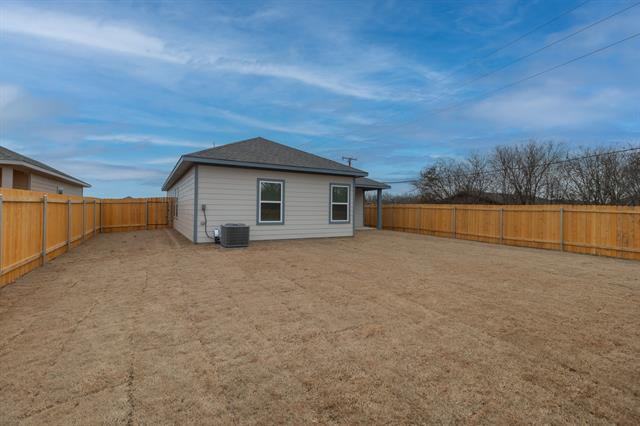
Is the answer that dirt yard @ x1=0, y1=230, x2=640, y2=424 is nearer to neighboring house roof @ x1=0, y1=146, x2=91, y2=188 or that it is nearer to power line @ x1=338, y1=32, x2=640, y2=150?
neighboring house roof @ x1=0, y1=146, x2=91, y2=188

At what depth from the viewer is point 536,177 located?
20047mm

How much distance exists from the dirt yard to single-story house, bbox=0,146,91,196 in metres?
6.73

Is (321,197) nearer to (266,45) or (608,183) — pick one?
(266,45)

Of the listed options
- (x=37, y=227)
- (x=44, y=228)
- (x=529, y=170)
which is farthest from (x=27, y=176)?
(x=529, y=170)

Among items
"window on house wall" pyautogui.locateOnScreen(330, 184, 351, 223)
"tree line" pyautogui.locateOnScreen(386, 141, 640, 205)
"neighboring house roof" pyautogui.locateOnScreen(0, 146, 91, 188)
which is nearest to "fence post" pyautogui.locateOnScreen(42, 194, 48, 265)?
"neighboring house roof" pyautogui.locateOnScreen(0, 146, 91, 188)

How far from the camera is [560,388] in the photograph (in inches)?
90.0

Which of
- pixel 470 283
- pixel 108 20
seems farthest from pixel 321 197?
pixel 108 20

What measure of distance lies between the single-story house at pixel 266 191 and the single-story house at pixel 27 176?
482cm

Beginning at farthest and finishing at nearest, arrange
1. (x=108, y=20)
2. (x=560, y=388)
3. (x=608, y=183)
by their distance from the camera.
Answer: (x=608, y=183)
(x=108, y=20)
(x=560, y=388)

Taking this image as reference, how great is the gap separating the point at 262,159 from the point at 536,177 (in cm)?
1833

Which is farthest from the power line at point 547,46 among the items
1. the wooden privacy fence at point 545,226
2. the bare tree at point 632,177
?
the bare tree at point 632,177

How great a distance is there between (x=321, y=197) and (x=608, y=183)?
1541 centimetres

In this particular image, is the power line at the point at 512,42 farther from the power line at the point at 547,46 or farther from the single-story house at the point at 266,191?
the single-story house at the point at 266,191

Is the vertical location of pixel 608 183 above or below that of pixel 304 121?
below
